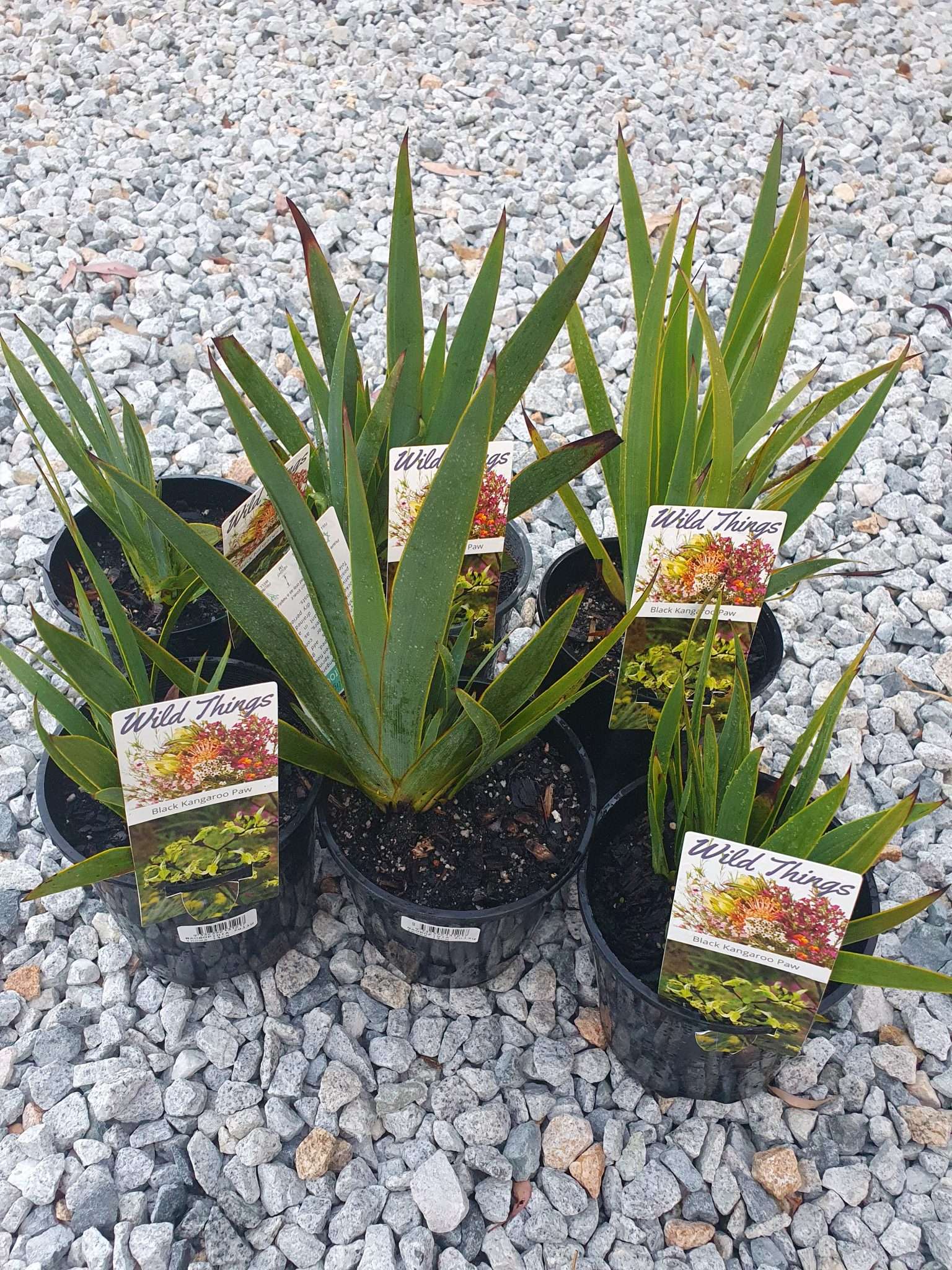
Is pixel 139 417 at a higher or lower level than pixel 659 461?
lower

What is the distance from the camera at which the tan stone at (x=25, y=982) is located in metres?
1.22

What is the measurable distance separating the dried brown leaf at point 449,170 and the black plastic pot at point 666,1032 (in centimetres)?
197

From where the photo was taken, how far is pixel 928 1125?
112cm

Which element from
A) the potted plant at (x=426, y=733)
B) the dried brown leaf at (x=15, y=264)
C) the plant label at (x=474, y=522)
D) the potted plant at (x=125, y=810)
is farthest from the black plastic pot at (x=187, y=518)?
the dried brown leaf at (x=15, y=264)

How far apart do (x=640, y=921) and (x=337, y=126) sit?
235 cm

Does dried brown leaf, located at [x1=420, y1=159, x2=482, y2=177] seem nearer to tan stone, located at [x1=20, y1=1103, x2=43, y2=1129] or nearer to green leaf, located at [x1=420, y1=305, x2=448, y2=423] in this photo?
green leaf, located at [x1=420, y1=305, x2=448, y2=423]

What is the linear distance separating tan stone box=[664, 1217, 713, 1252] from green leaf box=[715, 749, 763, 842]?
Result: 406 millimetres

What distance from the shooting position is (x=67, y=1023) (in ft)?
3.91

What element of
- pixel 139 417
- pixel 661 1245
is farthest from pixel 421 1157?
pixel 139 417

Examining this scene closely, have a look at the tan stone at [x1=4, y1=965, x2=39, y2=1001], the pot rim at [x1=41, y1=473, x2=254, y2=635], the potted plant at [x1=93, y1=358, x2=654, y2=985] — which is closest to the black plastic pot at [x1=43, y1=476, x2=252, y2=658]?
the pot rim at [x1=41, y1=473, x2=254, y2=635]

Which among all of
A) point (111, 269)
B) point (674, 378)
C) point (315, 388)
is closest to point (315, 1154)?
point (315, 388)

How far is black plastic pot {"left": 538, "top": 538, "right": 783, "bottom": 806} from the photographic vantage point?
1.34 metres

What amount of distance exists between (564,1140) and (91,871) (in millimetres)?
570

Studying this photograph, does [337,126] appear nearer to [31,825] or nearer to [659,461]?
[659,461]
